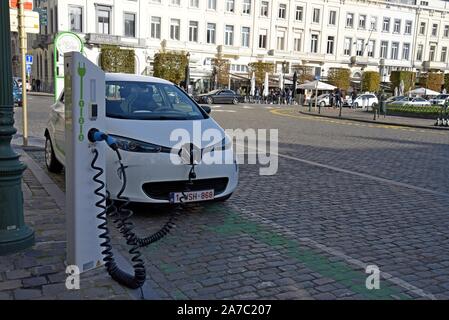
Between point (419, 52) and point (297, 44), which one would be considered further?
point (419, 52)

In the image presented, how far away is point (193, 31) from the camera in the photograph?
171ft

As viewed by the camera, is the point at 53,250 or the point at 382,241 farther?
the point at 382,241

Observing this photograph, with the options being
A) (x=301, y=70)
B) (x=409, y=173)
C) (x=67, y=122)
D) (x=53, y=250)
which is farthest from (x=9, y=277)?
(x=301, y=70)

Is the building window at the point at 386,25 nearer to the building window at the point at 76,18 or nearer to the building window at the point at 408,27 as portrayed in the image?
the building window at the point at 408,27

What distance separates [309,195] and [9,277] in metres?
4.59

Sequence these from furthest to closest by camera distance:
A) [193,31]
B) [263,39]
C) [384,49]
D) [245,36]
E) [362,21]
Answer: [384,49]
[362,21]
[263,39]
[245,36]
[193,31]

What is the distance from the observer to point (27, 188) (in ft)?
21.5

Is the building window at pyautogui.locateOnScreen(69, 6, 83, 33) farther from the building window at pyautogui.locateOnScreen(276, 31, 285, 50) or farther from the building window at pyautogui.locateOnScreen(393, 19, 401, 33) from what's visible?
the building window at pyautogui.locateOnScreen(393, 19, 401, 33)

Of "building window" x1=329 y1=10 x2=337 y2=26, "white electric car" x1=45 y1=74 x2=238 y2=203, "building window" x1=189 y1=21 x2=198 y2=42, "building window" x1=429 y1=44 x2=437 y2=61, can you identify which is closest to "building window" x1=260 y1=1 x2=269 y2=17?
"building window" x1=189 y1=21 x2=198 y2=42

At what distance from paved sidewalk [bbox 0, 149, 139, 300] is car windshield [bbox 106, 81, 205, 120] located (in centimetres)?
163

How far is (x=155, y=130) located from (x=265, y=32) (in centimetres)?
5402

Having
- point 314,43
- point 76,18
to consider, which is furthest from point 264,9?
point 76,18

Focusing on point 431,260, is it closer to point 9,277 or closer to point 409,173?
point 9,277

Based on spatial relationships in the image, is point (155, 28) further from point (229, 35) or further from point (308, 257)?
point (308, 257)
